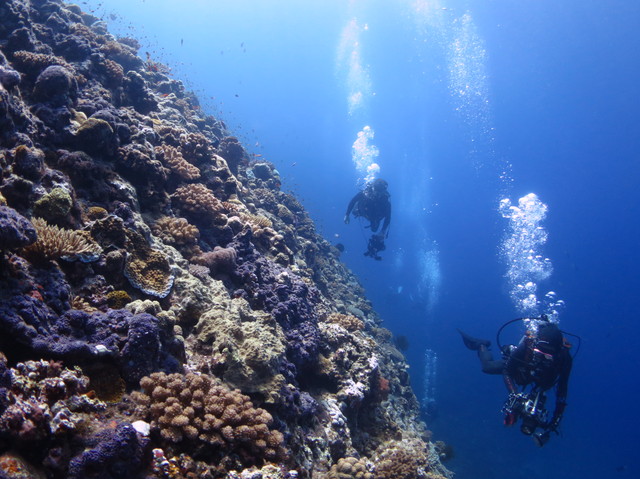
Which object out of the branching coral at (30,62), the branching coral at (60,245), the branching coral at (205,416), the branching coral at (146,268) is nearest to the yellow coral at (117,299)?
the branching coral at (146,268)

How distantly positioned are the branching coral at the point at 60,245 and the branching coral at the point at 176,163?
4.21m

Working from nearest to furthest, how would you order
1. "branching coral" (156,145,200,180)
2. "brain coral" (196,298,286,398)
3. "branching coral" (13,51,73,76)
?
"brain coral" (196,298,286,398) < "branching coral" (13,51,73,76) < "branching coral" (156,145,200,180)

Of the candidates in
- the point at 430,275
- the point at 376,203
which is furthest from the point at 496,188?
the point at 376,203

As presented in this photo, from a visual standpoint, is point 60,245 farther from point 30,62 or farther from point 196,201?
point 30,62

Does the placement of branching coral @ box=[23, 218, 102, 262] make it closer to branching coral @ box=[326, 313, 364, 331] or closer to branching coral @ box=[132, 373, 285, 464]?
branching coral @ box=[132, 373, 285, 464]

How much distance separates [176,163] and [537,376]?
11.9m

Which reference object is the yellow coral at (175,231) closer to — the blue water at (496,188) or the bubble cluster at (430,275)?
the blue water at (496,188)

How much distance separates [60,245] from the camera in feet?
12.8

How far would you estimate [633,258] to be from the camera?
287 ft

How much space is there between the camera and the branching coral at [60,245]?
12.1 feet

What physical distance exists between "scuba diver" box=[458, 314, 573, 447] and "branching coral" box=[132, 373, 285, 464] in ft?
27.3

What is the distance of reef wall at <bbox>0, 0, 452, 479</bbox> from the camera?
282 cm

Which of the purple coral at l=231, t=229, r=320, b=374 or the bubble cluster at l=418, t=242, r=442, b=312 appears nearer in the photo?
the purple coral at l=231, t=229, r=320, b=374

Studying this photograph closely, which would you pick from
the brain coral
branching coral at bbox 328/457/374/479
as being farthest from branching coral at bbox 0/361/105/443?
branching coral at bbox 328/457/374/479
